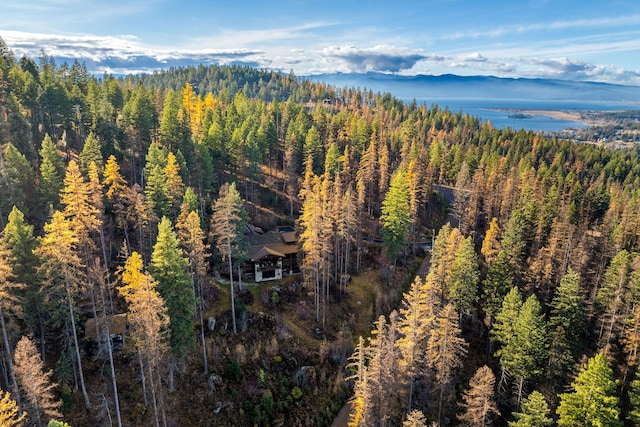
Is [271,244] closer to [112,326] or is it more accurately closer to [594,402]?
[112,326]

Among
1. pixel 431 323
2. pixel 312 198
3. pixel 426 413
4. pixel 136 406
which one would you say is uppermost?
pixel 312 198

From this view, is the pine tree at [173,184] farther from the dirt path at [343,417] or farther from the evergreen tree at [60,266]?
the dirt path at [343,417]

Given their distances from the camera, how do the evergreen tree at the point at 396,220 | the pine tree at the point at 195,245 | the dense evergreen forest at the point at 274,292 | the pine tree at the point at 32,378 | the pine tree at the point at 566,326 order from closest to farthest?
the pine tree at the point at 32,378 → the dense evergreen forest at the point at 274,292 → the pine tree at the point at 195,245 → the pine tree at the point at 566,326 → the evergreen tree at the point at 396,220

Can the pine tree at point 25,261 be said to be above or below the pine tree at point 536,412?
above

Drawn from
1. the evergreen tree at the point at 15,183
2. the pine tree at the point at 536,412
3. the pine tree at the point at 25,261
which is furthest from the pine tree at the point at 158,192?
the pine tree at the point at 536,412

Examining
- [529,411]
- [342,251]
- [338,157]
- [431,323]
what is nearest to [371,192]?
[338,157]

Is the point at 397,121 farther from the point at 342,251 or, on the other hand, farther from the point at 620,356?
the point at 620,356
